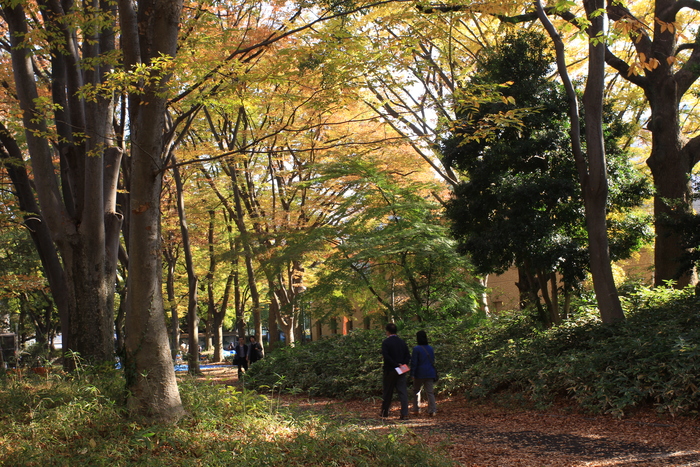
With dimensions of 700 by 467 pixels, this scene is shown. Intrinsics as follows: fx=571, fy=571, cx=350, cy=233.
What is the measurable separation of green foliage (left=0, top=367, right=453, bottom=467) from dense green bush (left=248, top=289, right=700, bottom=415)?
2.68 feet

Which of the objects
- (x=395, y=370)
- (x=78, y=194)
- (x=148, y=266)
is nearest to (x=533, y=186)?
(x=395, y=370)

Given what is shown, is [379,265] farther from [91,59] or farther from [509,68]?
[91,59]

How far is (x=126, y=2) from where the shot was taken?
6512mm

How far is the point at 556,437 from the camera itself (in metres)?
7.15

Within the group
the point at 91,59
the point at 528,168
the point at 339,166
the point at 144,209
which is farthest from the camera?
the point at 339,166

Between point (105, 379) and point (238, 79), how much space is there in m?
4.32

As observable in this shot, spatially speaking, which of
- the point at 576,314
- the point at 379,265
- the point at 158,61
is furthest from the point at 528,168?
the point at 158,61

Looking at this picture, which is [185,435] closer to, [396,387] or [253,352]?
[396,387]

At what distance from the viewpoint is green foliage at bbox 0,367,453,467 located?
17.1 ft

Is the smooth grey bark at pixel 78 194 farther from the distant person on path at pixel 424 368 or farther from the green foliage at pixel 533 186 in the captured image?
the green foliage at pixel 533 186

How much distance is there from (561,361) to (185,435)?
6.33 m

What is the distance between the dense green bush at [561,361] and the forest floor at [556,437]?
1.10ft

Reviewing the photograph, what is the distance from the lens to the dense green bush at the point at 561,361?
7852mm

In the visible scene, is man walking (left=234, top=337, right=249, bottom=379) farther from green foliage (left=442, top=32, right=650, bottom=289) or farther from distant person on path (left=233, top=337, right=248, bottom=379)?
green foliage (left=442, top=32, right=650, bottom=289)
